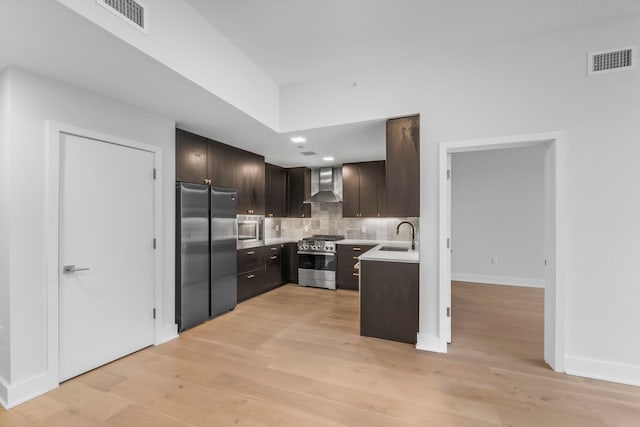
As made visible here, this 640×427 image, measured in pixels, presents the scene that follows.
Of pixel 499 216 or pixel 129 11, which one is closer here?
pixel 129 11

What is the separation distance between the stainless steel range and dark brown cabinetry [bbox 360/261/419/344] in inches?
81.1

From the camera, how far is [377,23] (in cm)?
234

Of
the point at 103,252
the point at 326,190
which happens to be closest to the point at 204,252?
the point at 103,252

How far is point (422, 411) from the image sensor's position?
6.27ft

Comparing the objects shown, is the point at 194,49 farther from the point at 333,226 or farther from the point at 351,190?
the point at 333,226

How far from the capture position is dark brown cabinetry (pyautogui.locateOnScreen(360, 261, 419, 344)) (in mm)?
2951

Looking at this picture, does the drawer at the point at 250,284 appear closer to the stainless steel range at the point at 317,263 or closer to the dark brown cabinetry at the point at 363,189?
the stainless steel range at the point at 317,263

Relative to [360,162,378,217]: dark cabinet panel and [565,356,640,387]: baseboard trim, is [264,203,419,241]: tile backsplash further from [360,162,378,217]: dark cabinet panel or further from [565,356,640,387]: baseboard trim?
[565,356,640,387]: baseboard trim

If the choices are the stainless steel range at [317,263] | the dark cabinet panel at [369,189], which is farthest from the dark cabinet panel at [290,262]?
the dark cabinet panel at [369,189]

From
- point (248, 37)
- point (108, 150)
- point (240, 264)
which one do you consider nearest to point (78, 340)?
point (108, 150)

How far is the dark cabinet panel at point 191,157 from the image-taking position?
132 inches

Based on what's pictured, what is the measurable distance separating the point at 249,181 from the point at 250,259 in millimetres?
1335

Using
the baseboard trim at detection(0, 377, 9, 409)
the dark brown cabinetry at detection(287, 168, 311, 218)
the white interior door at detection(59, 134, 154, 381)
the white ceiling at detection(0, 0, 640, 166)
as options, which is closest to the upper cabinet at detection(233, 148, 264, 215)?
the dark brown cabinetry at detection(287, 168, 311, 218)

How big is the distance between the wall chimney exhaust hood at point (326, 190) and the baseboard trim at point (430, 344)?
10.7ft
